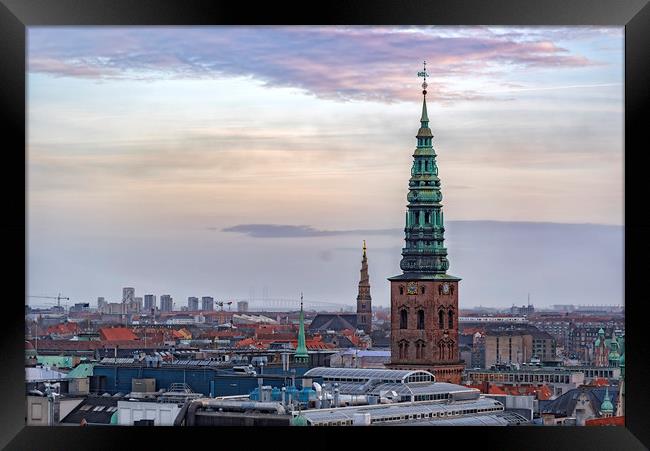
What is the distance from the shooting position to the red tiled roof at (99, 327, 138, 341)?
104ft

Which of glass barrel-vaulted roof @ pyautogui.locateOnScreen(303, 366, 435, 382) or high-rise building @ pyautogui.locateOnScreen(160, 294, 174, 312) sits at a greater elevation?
high-rise building @ pyautogui.locateOnScreen(160, 294, 174, 312)

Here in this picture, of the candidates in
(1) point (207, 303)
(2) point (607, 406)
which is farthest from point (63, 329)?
(2) point (607, 406)

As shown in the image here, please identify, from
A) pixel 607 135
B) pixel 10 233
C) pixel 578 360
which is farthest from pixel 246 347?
pixel 10 233

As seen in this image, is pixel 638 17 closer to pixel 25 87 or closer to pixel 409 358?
pixel 25 87

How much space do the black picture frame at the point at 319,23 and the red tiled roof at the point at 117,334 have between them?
2956 cm

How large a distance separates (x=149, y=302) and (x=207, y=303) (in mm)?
1522

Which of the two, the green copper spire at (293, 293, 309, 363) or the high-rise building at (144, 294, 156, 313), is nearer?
the green copper spire at (293, 293, 309, 363)

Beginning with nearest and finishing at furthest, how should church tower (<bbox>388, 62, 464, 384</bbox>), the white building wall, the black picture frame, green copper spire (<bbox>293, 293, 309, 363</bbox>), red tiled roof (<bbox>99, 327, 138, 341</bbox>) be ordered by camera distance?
1. the black picture frame
2. the white building wall
3. church tower (<bbox>388, 62, 464, 384</bbox>)
4. green copper spire (<bbox>293, 293, 309, 363</bbox>)
5. red tiled roof (<bbox>99, 327, 138, 341</bbox>)

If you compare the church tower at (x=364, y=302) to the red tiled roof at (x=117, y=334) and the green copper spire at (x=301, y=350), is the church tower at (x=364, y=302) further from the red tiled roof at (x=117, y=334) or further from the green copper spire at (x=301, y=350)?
the red tiled roof at (x=117, y=334)

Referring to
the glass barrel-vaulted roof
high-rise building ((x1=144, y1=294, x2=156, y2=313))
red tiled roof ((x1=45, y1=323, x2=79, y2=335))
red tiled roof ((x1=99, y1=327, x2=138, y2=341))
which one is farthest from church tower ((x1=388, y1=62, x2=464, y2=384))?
red tiled roof ((x1=45, y1=323, x2=79, y2=335))

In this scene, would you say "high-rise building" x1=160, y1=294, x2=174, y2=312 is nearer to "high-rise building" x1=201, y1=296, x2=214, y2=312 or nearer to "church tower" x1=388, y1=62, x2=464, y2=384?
"high-rise building" x1=201, y1=296, x2=214, y2=312

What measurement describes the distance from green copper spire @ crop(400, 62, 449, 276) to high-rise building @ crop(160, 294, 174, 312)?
262 inches

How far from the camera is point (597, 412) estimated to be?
76.0 ft

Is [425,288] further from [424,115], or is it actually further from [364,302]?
[364,302]
